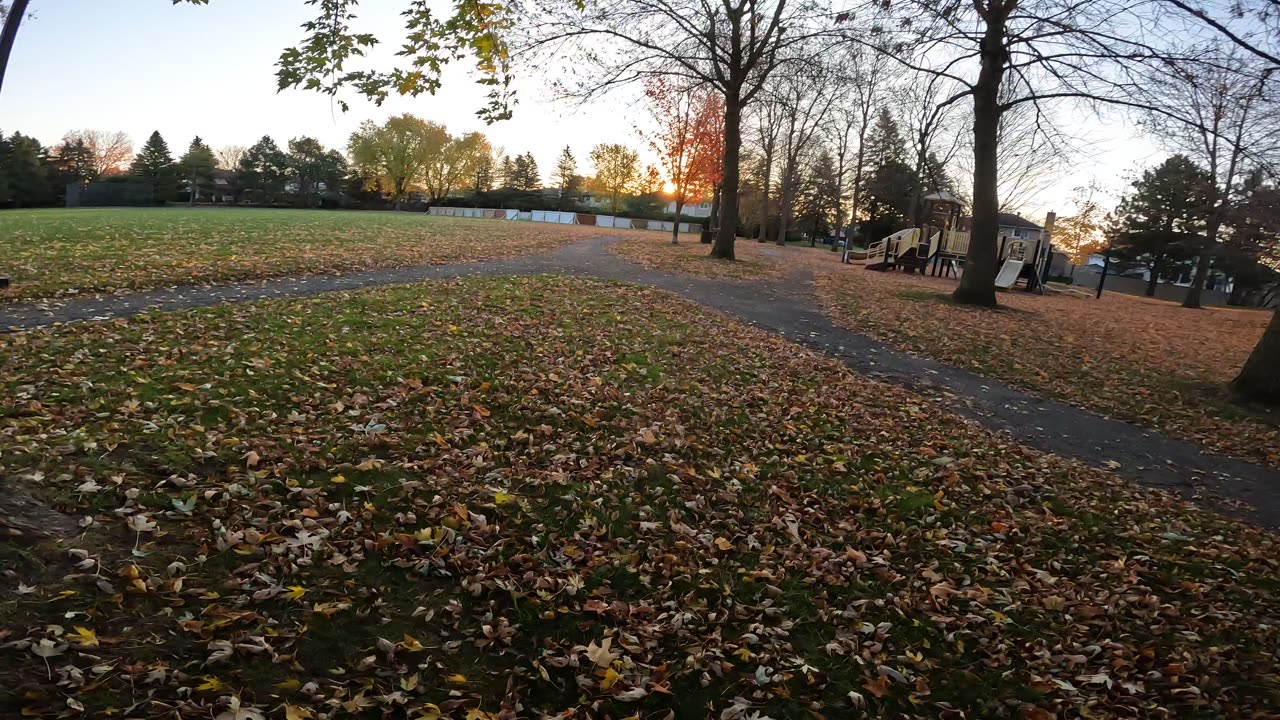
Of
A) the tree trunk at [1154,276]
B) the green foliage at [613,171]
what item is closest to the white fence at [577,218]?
the green foliage at [613,171]

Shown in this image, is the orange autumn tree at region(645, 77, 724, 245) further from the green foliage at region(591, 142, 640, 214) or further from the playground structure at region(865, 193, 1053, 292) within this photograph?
the green foliage at region(591, 142, 640, 214)

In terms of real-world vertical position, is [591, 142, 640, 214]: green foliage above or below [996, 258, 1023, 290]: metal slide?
above

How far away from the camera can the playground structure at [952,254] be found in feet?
81.6

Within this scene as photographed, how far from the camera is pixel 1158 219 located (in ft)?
127

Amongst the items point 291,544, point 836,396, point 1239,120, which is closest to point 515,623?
point 291,544

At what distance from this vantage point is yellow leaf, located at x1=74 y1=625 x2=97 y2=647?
8.98ft

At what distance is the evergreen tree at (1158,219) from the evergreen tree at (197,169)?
7250cm

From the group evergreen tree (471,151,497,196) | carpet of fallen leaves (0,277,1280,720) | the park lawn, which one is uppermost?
evergreen tree (471,151,497,196)

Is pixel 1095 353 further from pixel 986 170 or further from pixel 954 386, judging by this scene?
pixel 986 170

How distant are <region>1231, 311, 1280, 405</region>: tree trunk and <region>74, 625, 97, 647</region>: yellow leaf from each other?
11.9 meters

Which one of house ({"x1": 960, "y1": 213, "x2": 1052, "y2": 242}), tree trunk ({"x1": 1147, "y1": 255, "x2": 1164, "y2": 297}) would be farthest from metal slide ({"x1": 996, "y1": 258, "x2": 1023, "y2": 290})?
house ({"x1": 960, "y1": 213, "x2": 1052, "y2": 242})

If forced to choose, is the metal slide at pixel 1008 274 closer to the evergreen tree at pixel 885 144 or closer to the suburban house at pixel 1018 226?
the evergreen tree at pixel 885 144

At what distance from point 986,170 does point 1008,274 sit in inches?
426

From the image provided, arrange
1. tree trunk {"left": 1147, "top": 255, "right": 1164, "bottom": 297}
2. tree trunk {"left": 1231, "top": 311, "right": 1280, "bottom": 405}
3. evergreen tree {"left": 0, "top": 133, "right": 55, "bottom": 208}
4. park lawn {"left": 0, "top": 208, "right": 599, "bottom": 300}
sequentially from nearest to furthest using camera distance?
tree trunk {"left": 1231, "top": 311, "right": 1280, "bottom": 405} → park lawn {"left": 0, "top": 208, "right": 599, "bottom": 300} → tree trunk {"left": 1147, "top": 255, "right": 1164, "bottom": 297} → evergreen tree {"left": 0, "top": 133, "right": 55, "bottom": 208}
